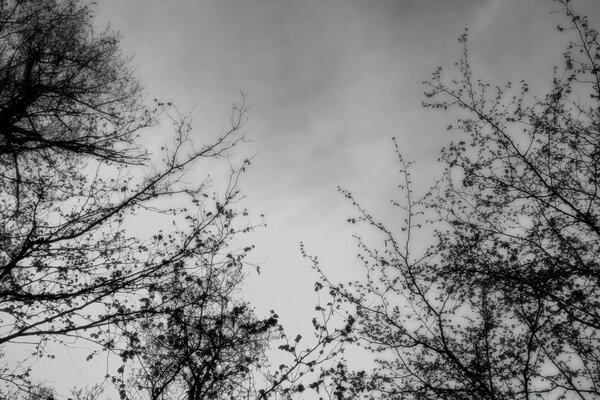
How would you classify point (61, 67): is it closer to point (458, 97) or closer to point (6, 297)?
point (6, 297)

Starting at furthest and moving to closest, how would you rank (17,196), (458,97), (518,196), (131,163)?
(458,97)
(518,196)
(131,163)
(17,196)

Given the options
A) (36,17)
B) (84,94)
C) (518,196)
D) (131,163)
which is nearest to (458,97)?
(518,196)

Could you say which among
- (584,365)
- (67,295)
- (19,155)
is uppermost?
(19,155)

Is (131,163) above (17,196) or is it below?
above

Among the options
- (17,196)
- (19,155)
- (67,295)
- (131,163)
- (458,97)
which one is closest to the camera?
(67,295)

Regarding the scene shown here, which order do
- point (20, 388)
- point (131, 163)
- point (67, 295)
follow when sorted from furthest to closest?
point (131, 163), point (20, 388), point (67, 295)

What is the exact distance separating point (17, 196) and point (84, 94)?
2450 mm

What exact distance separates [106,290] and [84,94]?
14.6 ft

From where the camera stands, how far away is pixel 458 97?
892cm

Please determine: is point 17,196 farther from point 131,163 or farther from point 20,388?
point 20,388

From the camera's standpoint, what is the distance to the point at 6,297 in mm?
5031

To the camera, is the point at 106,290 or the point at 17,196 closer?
the point at 106,290

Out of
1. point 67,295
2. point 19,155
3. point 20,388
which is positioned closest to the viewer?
point 67,295

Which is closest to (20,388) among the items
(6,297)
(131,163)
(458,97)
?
(6,297)
